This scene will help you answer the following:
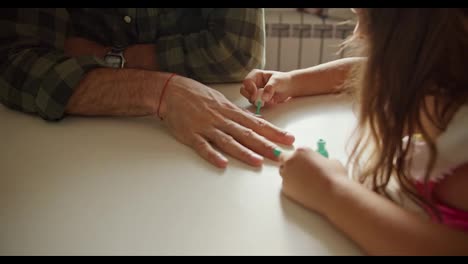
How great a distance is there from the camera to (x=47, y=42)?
37.3 inches

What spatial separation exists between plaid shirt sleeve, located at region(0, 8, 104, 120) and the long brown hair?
544 millimetres

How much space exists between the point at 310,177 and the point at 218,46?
1.45ft

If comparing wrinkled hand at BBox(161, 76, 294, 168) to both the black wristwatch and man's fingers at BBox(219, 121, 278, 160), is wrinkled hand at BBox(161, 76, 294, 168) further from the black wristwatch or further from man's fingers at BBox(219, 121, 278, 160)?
the black wristwatch

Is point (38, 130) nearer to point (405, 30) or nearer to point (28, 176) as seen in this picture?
point (28, 176)

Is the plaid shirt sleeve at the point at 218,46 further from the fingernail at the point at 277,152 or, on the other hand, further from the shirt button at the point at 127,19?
the fingernail at the point at 277,152

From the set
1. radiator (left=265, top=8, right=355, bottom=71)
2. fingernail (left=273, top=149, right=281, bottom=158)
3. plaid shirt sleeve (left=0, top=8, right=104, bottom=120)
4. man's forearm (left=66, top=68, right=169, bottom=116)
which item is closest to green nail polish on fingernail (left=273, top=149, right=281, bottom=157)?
fingernail (left=273, top=149, right=281, bottom=158)

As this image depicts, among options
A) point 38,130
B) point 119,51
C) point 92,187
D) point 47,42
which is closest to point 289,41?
point 119,51

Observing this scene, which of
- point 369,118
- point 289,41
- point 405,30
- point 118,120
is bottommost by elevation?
point 289,41

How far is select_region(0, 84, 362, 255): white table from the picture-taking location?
1.84ft

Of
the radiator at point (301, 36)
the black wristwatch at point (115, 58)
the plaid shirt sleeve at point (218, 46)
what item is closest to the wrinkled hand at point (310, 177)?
the plaid shirt sleeve at point (218, 46)

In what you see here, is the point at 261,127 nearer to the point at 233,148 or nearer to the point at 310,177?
the point at 233,148

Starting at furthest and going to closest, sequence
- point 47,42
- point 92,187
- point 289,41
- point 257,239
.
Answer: point 289,41 → point 47,42 → point 92,187 → point 257,239

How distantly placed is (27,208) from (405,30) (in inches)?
21.5

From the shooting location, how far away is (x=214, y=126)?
2.68 ft
